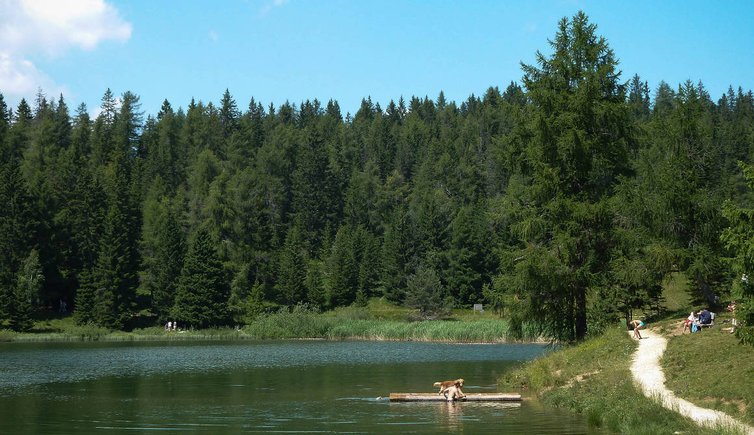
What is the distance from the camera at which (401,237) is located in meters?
116

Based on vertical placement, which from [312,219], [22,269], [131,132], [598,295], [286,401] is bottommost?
[286,401]

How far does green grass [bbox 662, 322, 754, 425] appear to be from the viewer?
22781 millimetres

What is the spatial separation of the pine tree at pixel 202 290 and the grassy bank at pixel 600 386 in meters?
59.7

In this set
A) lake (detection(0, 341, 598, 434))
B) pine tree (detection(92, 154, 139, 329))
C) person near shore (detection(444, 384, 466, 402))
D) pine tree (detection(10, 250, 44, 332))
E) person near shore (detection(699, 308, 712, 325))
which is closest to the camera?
lake (detection(0, 341, 598, 434))

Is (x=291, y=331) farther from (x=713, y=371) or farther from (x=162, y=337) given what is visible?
(x=713, y=371)

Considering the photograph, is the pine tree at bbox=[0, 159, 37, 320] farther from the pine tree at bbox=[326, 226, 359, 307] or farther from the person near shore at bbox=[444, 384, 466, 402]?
the person near shore at bbox=[444, 384, 466, 402]

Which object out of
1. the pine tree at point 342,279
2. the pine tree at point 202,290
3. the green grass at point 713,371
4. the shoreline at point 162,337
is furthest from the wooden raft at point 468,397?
the pine tree at point 342,279

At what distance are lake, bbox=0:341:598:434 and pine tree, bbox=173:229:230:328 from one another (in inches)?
1078

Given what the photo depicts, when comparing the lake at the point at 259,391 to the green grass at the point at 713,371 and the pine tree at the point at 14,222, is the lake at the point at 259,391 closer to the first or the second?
the green grass at the point at 713,371

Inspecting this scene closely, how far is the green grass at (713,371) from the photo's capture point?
22.8 m

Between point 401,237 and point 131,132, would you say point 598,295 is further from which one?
point 131,132

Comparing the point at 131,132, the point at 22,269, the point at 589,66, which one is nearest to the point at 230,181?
the point at 22,269

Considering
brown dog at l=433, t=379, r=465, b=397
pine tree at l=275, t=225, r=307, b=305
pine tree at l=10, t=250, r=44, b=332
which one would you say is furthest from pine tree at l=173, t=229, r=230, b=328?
brown dog at l=433, t=379, r=465, b=397

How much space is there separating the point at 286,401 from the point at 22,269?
7190 centimetres
